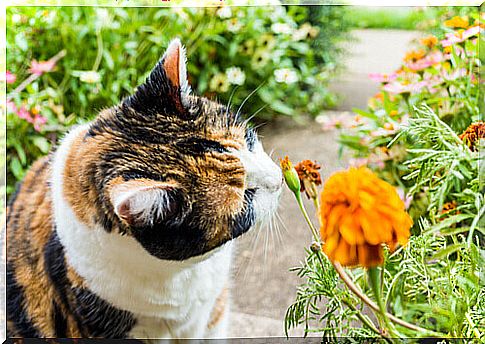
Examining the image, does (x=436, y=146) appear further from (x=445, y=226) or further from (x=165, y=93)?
(x=165, y=93)

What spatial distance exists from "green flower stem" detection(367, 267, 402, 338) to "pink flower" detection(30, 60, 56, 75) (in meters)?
1.09

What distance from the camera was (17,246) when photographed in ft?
4.21

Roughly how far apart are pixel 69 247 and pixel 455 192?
2.36ft

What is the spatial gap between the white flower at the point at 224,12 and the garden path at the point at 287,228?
0.29 m

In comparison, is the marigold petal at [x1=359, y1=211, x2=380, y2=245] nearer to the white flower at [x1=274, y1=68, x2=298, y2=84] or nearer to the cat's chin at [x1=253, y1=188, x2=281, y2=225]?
the cat's chin at [x1=253, y1=188, x2=281, y2=225]

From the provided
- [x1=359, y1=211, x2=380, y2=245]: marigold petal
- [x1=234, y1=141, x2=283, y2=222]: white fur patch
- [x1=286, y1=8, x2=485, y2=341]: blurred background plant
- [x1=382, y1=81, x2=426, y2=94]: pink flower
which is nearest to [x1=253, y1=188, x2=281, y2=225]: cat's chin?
[x1=234, y1=141, x2=283, y2=222]: white fur patch

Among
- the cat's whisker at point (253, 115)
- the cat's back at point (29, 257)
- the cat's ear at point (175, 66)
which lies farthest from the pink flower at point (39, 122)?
the cat's ear at point (175, 66)

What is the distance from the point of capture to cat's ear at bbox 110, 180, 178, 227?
921 mm

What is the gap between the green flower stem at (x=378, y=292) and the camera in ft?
2.83

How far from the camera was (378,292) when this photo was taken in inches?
34.3

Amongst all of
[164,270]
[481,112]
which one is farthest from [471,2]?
[164,270]

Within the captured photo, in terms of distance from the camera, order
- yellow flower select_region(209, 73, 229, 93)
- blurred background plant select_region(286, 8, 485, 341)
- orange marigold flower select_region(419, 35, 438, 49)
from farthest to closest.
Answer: yellow flower select_region(209, 73, 229, 93)
orange marigold flower select_region(419, 35, 438, 49)
blurred background plant select_region(286, 8, 485, 341)

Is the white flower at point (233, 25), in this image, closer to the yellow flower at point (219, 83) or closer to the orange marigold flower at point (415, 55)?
the yellow flower at point (219, 83)

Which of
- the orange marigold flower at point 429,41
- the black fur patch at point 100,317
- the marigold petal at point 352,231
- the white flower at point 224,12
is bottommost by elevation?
the black fur patch at point 100,317
